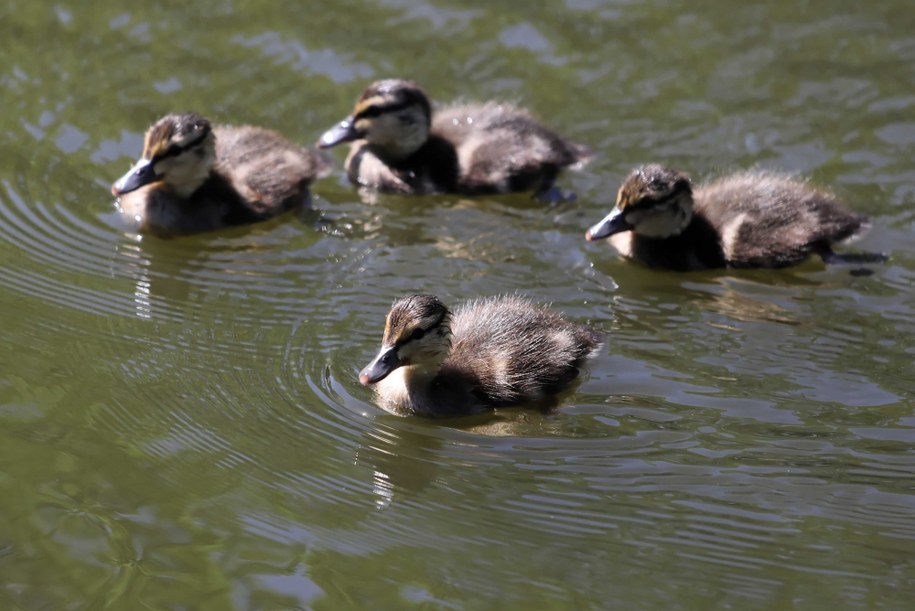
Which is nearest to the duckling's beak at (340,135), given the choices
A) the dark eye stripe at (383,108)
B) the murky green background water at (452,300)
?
the dark eye stripe at (383,108)

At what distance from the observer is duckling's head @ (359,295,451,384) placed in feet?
16.5

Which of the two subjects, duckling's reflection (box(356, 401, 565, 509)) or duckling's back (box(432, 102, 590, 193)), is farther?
duckling's back (box(432, 102, 590, 193))

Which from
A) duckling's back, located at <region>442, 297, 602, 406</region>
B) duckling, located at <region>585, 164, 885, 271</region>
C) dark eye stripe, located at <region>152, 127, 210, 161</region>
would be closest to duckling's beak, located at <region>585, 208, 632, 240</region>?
duckling, located at <region>585, 164, 885, 271</region>

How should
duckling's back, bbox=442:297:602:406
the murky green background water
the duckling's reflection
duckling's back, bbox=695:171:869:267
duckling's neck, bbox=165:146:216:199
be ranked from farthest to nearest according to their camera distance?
1. duckling's neck, bbox=165:146:216:199
2. duckling's back, bbox=695:171:869:267
3. duckling's back, bbox=442:297:602:406
4. the duckling's reflection
5. the murky green background water

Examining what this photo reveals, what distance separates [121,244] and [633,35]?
358 centimetres

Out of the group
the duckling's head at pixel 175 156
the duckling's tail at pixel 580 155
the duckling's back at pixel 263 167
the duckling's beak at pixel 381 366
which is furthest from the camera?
the duckling's tail at pixel 580 155

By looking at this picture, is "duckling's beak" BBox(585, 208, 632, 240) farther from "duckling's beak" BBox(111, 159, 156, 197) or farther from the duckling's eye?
"duckling's beak" BBox(111, 159, 156, 197)

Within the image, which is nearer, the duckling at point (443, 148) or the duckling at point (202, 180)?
the duckling at point (202, 180)

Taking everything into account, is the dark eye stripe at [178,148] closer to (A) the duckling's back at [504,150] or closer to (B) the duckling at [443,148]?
(B) the duckling at [443,148]

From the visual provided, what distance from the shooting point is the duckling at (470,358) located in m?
5.07

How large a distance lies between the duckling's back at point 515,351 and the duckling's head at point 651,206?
3.54 ft

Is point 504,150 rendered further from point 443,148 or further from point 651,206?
point 651,206

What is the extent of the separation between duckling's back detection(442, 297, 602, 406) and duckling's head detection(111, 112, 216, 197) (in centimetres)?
181

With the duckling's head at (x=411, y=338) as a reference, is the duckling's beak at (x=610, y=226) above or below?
above
